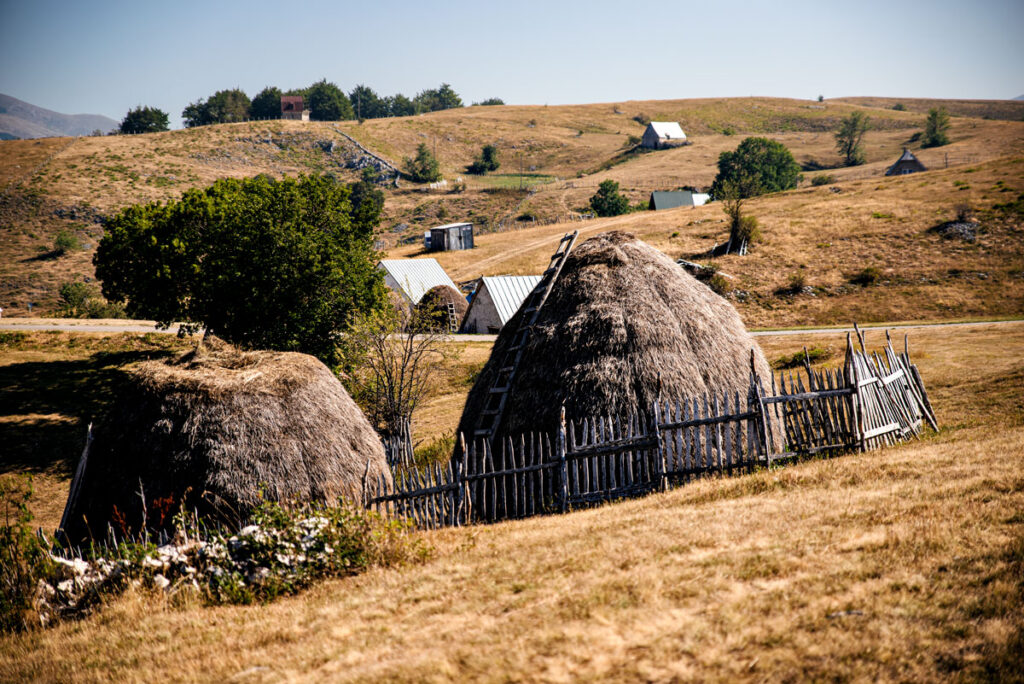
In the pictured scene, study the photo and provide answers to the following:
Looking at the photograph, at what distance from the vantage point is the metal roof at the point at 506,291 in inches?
1718

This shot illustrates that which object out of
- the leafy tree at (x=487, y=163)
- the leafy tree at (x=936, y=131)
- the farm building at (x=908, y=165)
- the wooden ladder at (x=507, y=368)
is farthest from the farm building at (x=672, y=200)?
the wooden ladder at (x=507, y=368)

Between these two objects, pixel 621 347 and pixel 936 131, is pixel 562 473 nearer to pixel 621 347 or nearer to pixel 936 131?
pixel 621 347

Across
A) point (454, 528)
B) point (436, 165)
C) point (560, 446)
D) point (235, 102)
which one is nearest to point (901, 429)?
point (560, 446)

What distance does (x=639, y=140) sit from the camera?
→ 13912 cm

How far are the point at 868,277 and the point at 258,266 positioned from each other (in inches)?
1554

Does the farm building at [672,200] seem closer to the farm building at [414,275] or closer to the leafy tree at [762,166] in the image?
the leafy tree at [762,166]

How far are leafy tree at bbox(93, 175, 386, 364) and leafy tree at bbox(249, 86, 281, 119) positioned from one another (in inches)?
5633

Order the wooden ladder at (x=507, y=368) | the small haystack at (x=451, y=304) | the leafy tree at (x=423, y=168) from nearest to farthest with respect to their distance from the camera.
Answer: the wooden ladder at (x=507, y=368) → the small haystack at (x=451, y=304) → the leafy tree at (x=423, y=168)

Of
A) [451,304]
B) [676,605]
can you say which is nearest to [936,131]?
[451,304]

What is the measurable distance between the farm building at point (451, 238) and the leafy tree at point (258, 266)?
4203 cm

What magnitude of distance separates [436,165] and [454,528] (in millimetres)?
112640

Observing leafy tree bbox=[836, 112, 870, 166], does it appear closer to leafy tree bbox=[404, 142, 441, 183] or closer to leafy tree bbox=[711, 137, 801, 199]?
leafy tree bbox=[711, 137, 801, 199]

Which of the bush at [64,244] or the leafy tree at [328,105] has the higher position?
the leafy tree at [328,105]

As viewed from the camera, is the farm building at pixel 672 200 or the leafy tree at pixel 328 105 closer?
the farm building at pixel 672 200
